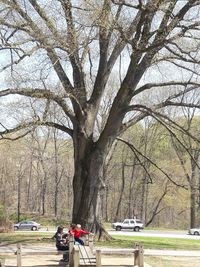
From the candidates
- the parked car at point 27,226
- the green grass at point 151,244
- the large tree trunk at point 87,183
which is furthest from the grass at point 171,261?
the parked car at point 27,226

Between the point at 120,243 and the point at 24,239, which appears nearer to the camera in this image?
the point at 120,243

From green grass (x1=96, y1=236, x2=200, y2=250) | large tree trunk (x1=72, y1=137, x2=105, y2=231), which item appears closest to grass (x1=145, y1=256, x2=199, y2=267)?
green grass (x1=96, y1=236, x2=200, y2=250)

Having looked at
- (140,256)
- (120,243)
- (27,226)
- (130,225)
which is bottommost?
(27,226)

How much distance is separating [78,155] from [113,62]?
16.1 ft

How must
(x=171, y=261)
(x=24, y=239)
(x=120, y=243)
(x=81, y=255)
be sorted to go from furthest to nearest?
(x=24, y=239), (x=120, y=243), (x=171, y=261), (x=81, y=255)

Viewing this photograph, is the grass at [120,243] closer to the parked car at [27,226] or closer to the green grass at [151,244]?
the green grass at [151,244]

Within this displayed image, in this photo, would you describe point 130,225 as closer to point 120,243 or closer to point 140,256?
point 120,243

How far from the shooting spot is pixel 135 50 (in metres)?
17.0

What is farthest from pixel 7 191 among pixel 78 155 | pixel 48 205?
pixel 78 155

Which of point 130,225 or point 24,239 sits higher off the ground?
point 24,239

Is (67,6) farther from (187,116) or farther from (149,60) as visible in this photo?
(187,116)

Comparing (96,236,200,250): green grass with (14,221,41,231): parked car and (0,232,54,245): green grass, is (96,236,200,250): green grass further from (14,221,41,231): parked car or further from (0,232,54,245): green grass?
(14,221,41,231): parked car

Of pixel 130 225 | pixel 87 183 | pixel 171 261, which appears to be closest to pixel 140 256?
pixel 171 261

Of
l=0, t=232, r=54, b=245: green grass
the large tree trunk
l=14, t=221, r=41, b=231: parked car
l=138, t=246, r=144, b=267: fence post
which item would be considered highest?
the large tree trunk
